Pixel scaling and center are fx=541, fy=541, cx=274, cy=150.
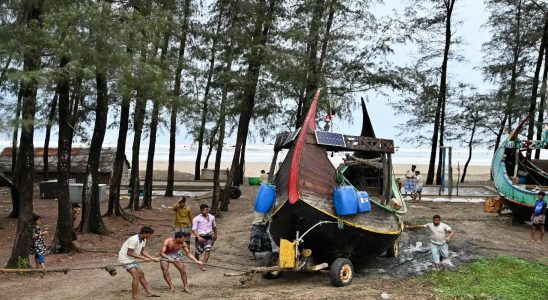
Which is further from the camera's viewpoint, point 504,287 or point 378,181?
point 378,181

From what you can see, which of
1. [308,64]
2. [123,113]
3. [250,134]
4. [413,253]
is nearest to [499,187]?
[413,253]

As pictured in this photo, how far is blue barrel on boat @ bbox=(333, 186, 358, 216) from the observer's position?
1028 centimetres

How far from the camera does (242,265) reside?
41.2ft

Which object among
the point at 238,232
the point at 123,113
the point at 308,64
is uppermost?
the point at 308,64

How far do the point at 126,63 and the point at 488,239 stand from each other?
35.0ft

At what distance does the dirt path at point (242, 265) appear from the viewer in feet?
31.9

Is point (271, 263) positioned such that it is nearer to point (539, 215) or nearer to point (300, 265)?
point (300, 265)

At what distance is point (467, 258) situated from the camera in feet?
41.1

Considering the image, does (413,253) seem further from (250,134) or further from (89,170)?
(250,134)

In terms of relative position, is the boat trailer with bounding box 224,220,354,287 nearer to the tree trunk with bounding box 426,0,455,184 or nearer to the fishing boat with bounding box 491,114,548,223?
the fishing boat with bounding box 491,114,548,223

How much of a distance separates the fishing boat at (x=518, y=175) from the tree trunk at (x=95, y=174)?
517 inches

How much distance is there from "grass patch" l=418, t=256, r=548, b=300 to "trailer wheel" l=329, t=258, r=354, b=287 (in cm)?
161

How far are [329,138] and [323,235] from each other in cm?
204

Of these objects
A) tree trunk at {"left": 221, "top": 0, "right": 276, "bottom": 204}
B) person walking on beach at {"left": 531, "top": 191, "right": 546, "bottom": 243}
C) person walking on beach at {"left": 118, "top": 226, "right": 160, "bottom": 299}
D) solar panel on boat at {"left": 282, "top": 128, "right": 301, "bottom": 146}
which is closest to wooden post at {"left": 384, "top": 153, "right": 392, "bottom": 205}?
solar panel on boat at {"left": 282, "top": 128, "right": 301, "bottom": 146}
